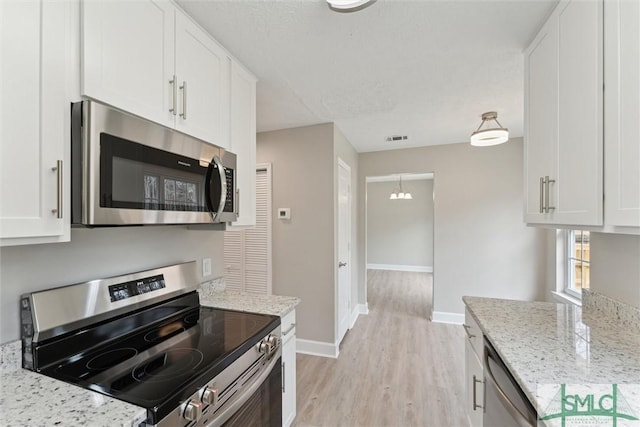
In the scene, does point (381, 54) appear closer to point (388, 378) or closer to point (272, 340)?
point (272, 340)

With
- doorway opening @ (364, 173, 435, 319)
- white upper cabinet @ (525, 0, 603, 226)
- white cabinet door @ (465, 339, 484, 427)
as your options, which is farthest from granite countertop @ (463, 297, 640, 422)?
doorway opening @ (364, 173, 435, 319)

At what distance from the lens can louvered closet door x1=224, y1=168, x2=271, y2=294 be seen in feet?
10.4

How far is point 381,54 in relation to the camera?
1.74 metres

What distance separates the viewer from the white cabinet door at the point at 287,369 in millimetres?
1654

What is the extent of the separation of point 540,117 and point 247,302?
1.98 meters

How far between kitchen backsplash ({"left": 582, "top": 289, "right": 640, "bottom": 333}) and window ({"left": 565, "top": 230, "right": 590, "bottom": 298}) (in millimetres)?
1717

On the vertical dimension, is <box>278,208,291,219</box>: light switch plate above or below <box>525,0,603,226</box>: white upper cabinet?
below

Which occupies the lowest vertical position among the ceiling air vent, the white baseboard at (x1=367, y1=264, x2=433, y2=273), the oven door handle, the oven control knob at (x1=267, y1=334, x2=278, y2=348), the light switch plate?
the white baseboard at (x1=367, y1=264, x2=433, y2=273)

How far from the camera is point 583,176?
3.75ft

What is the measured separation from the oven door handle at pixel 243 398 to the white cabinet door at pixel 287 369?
0.20 metres

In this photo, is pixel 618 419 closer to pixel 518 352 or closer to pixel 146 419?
pixel 518 352

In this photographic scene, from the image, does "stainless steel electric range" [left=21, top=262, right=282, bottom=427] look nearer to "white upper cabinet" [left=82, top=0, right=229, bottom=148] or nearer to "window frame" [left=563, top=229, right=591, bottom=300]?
"white upper cabinet" [left=82, top=0, right=229, bottom=148]

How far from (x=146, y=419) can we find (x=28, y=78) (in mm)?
1049

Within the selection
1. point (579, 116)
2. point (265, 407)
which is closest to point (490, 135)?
point (579, 116)
